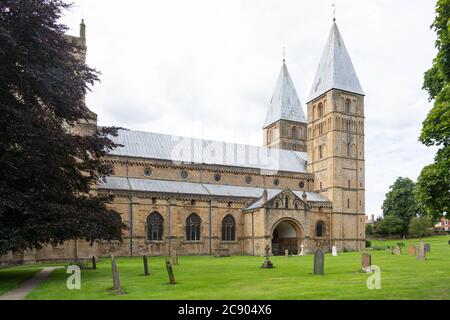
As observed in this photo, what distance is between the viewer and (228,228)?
1671 inches

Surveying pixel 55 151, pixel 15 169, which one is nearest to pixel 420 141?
pixel 55 151

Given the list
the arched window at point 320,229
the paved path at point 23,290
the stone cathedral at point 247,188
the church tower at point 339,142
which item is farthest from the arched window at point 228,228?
the paved path at point 23,290

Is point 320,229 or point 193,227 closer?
point 193,227

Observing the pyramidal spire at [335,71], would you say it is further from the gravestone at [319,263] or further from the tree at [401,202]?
the gravestone at [319,263]

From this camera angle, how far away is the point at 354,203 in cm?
4984

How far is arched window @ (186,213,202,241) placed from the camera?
40.2m

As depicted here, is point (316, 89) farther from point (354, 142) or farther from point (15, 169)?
point (15, 169)

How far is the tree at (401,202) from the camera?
250 feet

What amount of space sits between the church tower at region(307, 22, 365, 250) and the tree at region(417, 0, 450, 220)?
31193 millimetres

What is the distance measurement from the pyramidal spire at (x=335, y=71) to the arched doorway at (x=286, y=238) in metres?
17.6

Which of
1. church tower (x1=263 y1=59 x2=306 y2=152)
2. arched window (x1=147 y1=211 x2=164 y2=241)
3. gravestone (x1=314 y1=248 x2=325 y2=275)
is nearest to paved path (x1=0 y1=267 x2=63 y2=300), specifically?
gravestone (x1=314 y1=248 x2=325 y2=275)

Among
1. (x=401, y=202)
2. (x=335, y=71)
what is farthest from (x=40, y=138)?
(x=401, y=202)

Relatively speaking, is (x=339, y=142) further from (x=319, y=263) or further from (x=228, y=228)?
(x=319, y=263)

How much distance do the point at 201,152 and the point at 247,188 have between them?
627 centimetres
